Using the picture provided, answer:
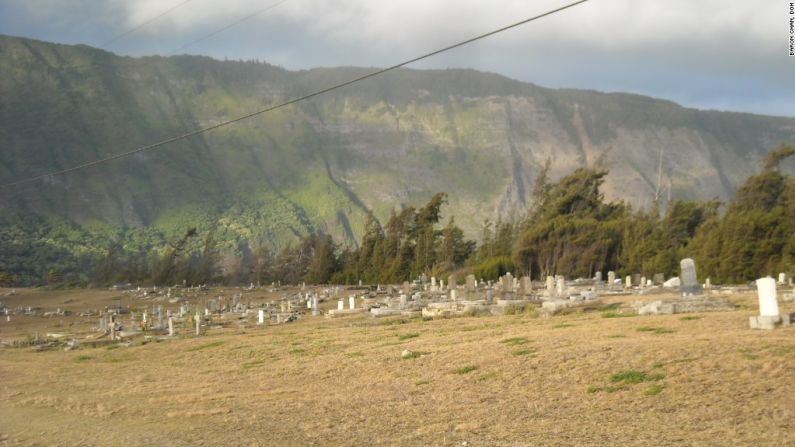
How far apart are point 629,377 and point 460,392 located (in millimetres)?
2603

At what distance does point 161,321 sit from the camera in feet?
112

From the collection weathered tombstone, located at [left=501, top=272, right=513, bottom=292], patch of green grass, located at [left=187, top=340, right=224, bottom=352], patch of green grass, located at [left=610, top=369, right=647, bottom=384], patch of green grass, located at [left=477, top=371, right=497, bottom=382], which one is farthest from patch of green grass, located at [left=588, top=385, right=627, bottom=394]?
weathered tombstone, located at [left=501, top=272, right=513, bottom=292]

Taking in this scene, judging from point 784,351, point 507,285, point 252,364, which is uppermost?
point 507,285

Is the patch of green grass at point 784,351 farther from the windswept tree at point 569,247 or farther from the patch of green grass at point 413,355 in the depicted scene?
the windswept tree at point 569,247

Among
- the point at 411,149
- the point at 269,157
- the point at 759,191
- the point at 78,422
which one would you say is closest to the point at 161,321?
the point at 78,422

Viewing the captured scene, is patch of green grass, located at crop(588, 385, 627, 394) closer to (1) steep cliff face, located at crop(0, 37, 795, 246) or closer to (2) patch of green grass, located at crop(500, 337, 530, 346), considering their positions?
(2) patch of green grass, located at crop(500, 337, 530, 346)

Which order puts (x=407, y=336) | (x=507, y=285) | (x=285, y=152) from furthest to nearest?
(x=285, y=152)
(x=507, y=285)
(x=407, y=336)

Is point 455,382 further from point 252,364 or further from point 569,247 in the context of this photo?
point 569,247

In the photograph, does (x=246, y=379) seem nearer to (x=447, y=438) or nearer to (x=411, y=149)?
(x=447, y=438)

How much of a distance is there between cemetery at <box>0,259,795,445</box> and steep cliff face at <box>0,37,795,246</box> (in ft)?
336

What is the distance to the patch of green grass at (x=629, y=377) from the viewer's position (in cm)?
1059

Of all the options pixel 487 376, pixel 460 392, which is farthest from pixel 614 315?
pixel 460 392

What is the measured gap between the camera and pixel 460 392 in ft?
38.9

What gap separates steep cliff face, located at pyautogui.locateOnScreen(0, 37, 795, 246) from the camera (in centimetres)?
13300
